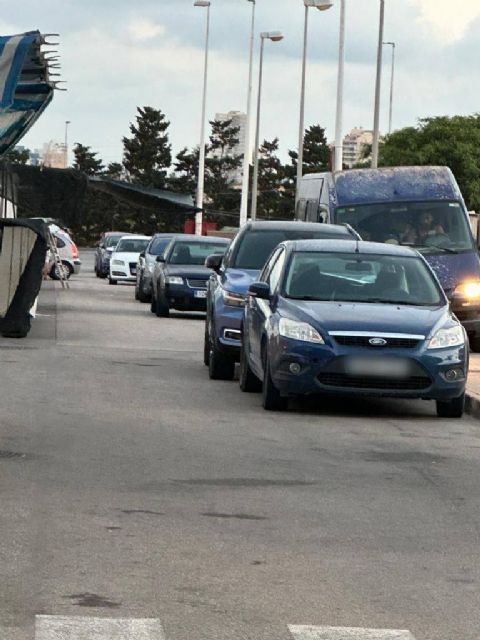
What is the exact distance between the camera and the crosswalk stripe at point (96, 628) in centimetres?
662

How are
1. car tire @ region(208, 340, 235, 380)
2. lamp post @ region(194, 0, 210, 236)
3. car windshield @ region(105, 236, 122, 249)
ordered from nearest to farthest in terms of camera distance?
car tire @ region(208, 340, 235, 380) → car windshield @ region(105, 236, 122, 249) → lamp post @ region(194, 0, 210, 236)

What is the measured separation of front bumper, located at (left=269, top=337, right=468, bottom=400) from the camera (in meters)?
15.0

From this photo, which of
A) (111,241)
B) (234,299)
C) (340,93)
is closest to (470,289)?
(234,299)

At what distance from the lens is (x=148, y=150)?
121938 mm

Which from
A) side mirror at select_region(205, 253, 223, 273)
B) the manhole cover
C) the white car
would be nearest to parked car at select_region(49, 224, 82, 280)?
the white car

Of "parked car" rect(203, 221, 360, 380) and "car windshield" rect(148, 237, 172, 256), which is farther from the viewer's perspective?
"car windshield" rect(148, 237, 172, 256)

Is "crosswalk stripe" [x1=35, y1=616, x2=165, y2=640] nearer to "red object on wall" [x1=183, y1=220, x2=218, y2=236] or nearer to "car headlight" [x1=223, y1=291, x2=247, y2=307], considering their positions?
"car headlight" [x1=223, y1=291, x2=247, y2=307]

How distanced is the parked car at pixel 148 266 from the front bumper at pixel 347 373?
22.4 meters

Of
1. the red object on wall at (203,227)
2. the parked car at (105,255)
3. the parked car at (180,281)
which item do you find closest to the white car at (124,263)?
the parked car at (105,255)

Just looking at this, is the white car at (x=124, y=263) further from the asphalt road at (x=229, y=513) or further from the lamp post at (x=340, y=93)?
the asphalt road at (x=229, y=513)

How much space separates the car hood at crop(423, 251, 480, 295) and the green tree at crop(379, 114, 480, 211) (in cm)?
7132

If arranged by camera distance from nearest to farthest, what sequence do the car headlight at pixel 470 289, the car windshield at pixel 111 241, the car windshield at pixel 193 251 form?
the car headlight at pixel 470 289
the car windshield at pixel 193 251
the car windshield at pixel 111 241

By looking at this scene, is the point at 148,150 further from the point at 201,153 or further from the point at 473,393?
the point at 473,393

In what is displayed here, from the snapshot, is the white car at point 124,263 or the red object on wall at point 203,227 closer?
the white car at point 124,263
